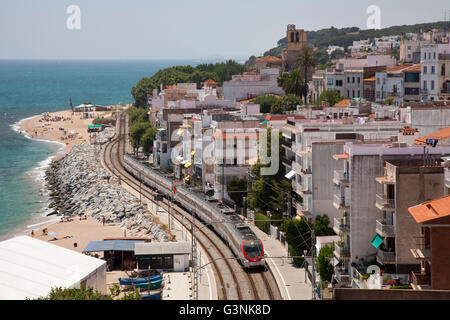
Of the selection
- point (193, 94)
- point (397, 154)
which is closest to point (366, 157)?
point (397, 154)

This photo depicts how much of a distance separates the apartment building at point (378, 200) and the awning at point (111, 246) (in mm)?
15681

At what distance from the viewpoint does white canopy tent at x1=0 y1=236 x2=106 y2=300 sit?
32.1 meters

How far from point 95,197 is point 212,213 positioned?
73.5 feet

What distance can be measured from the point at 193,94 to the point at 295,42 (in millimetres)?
38379

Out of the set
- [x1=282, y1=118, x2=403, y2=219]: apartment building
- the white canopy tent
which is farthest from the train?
the white canopy tent

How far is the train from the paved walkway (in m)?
1.12

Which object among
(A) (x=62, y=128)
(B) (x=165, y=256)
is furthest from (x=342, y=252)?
(A) (x=62, y=128)

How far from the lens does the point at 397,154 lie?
3123 cm

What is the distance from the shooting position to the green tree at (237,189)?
55531mm

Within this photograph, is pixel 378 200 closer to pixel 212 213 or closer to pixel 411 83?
pixel 212 213

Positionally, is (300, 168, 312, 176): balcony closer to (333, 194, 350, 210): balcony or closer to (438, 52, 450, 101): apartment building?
(333, 194, 350, 210): balcony

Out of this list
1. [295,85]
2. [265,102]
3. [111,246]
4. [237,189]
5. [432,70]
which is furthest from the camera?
[295,85]

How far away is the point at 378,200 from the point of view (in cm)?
3017

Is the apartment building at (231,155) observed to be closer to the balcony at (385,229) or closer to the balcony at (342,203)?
the balcony at (342,203)
